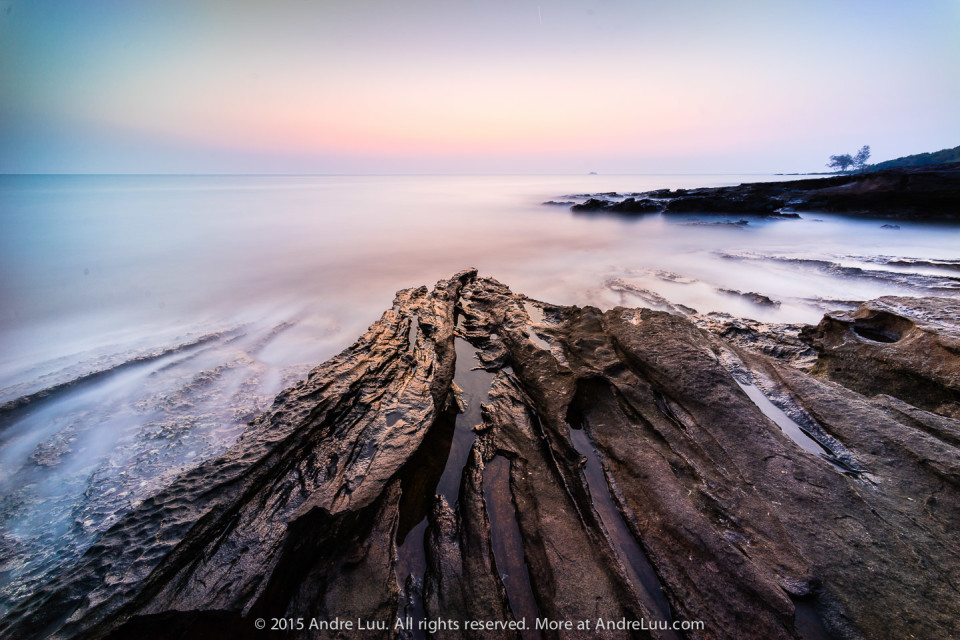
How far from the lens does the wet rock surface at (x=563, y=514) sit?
2139mm

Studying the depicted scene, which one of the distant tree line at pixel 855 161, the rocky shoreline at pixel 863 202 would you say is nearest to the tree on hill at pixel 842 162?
the distant tree line at pixel 855 161

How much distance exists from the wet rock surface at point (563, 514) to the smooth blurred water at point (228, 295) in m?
1.33

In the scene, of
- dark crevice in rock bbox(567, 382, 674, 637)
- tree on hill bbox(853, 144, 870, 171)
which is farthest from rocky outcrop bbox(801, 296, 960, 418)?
tree on hill bbox(853, 144, 870, 171)

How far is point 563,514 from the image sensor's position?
8.93 feet

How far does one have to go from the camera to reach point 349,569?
2.36m

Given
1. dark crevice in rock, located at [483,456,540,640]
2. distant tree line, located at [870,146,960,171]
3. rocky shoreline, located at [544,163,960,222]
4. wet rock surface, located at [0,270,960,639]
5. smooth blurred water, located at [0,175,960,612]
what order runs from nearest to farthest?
wet rock surface, located at [0,270,960,639] < dark crevice in rock, located at [483,456,540,640] < smooth blurred water, located at [0,175,960,612] < rocky shoreline, located at [544,163,960,222] < distant tree line, located at [870,146,960,171]

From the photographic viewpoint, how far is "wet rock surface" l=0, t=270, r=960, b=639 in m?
2.14

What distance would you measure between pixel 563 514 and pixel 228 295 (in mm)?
10018

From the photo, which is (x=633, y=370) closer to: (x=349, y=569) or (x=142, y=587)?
(x=349, y=569)

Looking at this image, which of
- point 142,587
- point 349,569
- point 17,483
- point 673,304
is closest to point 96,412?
point 17,483

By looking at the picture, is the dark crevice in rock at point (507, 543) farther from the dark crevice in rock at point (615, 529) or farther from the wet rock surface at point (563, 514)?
the dark crevice in rock at point (615, 529)

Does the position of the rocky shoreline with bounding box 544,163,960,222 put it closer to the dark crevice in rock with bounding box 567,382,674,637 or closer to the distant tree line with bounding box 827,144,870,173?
the dark crevice in rock with bounding box 567,382,674,637

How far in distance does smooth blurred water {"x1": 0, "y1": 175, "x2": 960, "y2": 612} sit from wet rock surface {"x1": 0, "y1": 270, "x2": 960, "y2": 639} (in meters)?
1.33

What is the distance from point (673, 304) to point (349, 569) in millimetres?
7841
